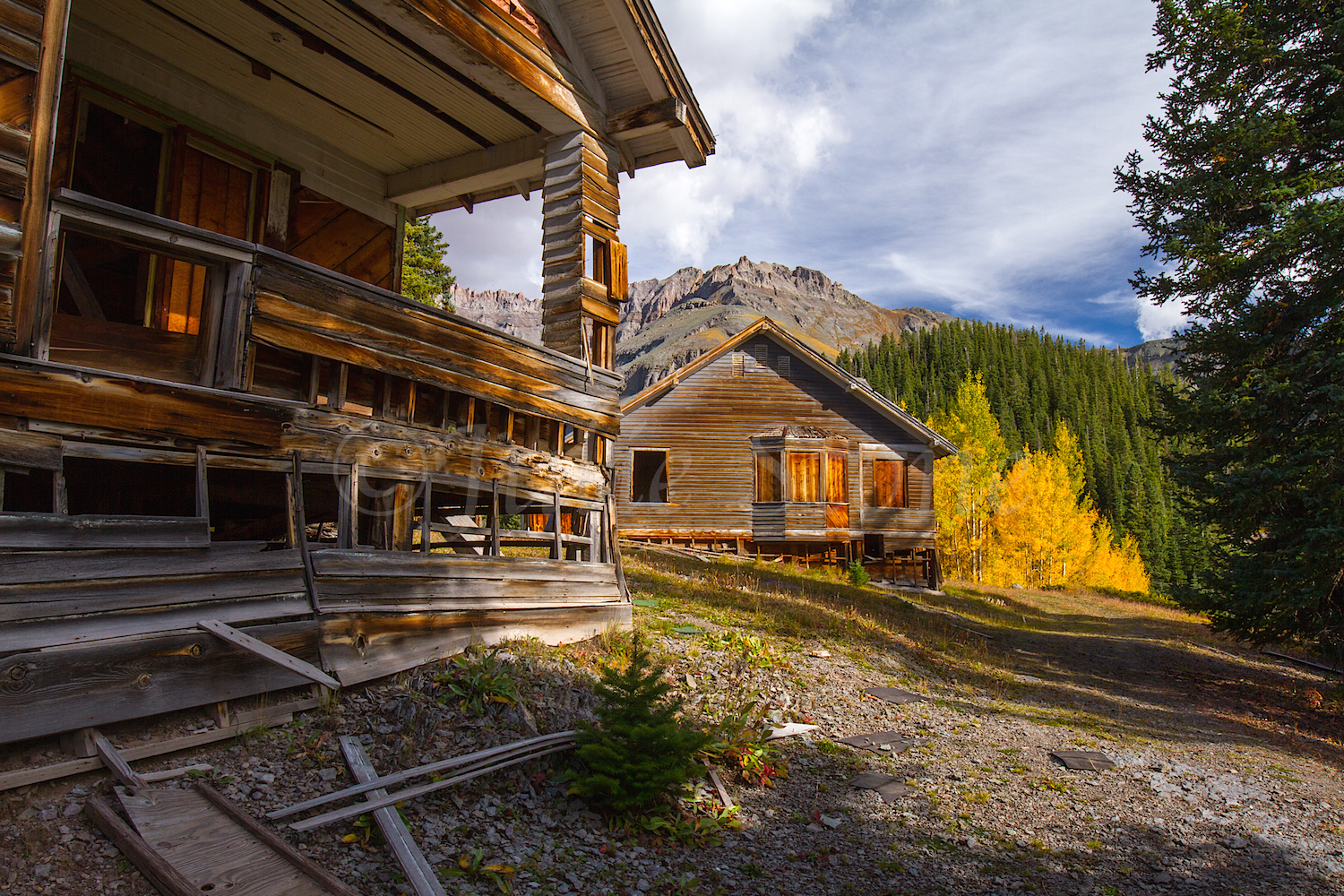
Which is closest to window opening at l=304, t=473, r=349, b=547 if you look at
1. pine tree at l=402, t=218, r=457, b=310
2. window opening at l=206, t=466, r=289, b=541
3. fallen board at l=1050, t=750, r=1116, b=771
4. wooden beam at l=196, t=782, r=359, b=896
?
window opening at l=206, t=466, r=289, b=541

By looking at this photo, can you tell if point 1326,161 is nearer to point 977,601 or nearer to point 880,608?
point 880,608

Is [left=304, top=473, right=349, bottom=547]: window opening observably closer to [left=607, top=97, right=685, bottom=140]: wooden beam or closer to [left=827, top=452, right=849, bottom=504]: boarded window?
[left=607, top=97, right=685, bottom=140]: wooden beam

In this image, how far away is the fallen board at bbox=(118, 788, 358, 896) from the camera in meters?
3.13

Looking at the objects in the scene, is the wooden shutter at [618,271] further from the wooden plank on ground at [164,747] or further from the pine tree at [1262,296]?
the pine tree at [1262,296]

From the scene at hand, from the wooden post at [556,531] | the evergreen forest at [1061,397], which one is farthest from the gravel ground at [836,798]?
the evergreen forest at [1061,397]

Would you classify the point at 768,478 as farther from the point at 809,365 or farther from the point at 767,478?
the point at 809,365

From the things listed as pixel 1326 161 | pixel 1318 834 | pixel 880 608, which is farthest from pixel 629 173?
pixel 1326 161

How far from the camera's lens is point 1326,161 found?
12.8m

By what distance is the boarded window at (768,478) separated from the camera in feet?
76.6

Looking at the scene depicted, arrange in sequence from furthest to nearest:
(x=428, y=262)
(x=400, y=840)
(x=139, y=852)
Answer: (x=428, y=262) < (x=400, y=840) < (x=139, y=852)

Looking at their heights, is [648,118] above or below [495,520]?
above

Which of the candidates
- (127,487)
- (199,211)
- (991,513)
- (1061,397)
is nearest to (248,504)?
(127,487)

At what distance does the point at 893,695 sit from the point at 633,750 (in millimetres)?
5157

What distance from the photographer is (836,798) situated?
5.94 m
